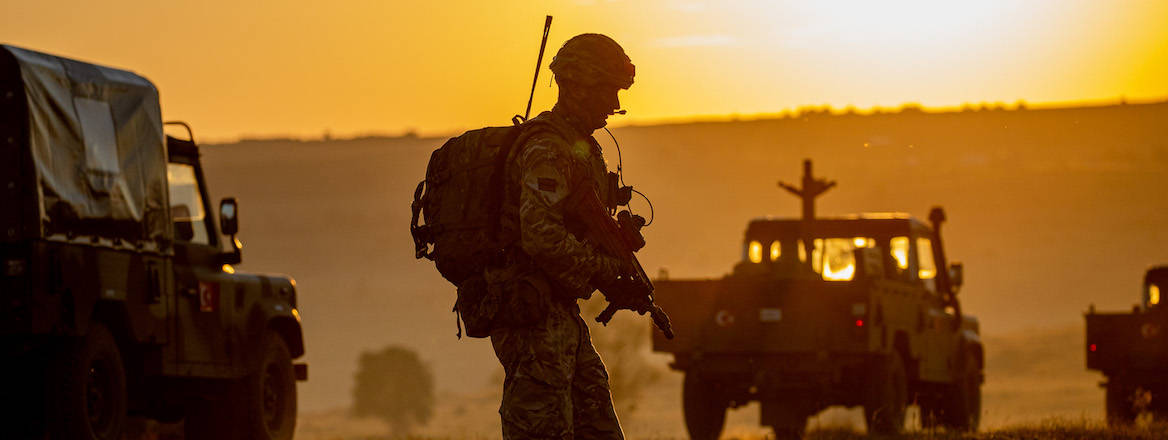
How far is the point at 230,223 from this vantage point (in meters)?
14.0

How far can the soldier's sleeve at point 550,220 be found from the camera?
7.04 metres

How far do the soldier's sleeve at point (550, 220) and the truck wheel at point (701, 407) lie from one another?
1168cm

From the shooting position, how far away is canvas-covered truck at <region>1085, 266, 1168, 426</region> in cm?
2088

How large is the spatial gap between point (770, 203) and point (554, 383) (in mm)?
115668

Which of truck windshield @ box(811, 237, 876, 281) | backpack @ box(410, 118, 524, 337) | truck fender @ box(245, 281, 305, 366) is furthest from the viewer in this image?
truck windshield @ box(811, 237, 876, 281)

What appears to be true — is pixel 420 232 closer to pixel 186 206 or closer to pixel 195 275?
pixel 195 275

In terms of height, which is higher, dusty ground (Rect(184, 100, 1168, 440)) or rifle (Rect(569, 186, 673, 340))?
dusty ground (Rect(184, 100, 1168, 440))

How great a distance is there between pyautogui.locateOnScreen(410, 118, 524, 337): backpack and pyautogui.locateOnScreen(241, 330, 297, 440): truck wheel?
704cm

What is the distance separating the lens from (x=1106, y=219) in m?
112

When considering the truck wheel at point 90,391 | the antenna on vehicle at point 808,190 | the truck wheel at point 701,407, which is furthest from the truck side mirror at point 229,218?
the antenna on vehicle at point 808,190

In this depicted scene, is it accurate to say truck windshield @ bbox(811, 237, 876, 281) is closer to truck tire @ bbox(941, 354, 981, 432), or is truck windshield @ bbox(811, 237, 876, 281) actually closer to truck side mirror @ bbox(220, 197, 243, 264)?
truck tire @ bbox(941, 354, 981, 432)

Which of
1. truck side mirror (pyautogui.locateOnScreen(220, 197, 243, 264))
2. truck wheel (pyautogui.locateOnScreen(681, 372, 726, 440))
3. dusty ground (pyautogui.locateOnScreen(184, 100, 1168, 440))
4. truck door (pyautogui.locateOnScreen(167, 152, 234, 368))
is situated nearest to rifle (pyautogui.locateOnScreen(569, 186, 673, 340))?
truck door (pyautogui.locateOnScreen(167, 152, 234, 368))

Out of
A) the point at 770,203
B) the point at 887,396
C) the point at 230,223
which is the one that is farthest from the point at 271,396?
the point at 770,203

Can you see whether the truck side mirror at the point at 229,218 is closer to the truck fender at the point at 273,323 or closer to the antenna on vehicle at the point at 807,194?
the truck fender at the point at 273,323
